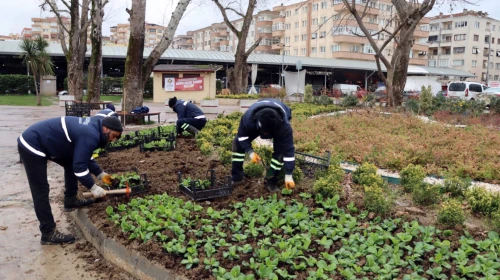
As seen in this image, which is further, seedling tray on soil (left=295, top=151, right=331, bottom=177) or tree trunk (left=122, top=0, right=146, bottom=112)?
tree trunk (left=122, top=0, right=146, bottom=112)

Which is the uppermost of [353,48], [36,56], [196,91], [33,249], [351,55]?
[353,48]

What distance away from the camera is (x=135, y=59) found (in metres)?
12.5

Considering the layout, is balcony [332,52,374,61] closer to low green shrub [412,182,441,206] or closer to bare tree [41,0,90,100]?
bare tree [41,0,90,100]

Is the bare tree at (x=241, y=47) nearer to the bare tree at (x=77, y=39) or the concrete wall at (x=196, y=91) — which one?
the concrete wall at (x=196, y=91)

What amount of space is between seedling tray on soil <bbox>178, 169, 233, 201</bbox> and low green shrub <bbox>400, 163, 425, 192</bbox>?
6.83 feet

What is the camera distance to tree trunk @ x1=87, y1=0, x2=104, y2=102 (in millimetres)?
15568

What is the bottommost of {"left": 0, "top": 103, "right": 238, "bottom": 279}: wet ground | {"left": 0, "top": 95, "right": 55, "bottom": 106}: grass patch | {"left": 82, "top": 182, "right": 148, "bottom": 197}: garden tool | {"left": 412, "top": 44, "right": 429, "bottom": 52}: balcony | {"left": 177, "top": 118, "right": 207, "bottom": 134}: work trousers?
{"left": 0, "top": 103, "right": 238, "bottom": 279}: wet ground

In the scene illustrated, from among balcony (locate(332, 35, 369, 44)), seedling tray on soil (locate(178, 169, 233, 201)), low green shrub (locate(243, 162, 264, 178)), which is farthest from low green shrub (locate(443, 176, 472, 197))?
balcony (locate(332, 35, 369, 44))

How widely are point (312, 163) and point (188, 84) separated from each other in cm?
2158

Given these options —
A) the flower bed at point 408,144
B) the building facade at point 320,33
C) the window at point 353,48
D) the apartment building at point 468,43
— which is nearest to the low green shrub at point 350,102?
the flower bed at point 408,144

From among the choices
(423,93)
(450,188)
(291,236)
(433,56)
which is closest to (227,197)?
(291,236)

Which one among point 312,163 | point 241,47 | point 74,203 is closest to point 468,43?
point 241,47

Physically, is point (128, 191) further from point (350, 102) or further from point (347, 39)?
point (347, 39)

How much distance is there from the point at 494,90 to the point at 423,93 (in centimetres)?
1494
